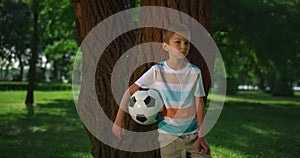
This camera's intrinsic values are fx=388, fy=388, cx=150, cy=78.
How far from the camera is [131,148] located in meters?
3.74

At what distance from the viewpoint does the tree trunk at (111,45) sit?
3654 millimetres

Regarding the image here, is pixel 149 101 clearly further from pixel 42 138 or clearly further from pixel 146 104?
pixel 42 138

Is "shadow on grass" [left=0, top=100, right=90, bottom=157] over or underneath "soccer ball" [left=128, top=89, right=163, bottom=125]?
underneath

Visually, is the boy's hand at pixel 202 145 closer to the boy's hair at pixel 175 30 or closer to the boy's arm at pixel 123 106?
the boy's arm at pixel 123 106

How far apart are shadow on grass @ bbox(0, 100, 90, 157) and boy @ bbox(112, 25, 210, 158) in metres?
3.83

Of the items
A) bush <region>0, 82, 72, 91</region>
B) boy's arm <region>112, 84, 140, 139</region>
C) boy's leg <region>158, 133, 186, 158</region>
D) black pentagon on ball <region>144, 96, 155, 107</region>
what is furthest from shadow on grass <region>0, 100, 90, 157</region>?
bush <region>0, 82, 72, 91</region>

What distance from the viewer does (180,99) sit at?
309cm

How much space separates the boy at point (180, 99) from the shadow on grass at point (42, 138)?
3830mm

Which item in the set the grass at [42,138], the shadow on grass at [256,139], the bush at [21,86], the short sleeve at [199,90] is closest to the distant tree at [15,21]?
the bush at [21,86]

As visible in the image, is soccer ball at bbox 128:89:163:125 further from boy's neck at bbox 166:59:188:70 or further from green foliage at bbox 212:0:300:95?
green foliage at bbox 212:0:300:95

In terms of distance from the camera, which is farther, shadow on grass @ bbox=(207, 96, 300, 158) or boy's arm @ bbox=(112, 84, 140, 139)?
shadow on grass @ bbox=(207, 96, 300, 158)

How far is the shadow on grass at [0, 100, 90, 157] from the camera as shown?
6809 millimetres

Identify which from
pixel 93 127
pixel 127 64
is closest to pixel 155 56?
pixel 127 64

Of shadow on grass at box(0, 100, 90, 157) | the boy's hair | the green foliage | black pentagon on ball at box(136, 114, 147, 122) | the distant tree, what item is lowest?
shadow on grass at box(0, 100, 90, 157)
